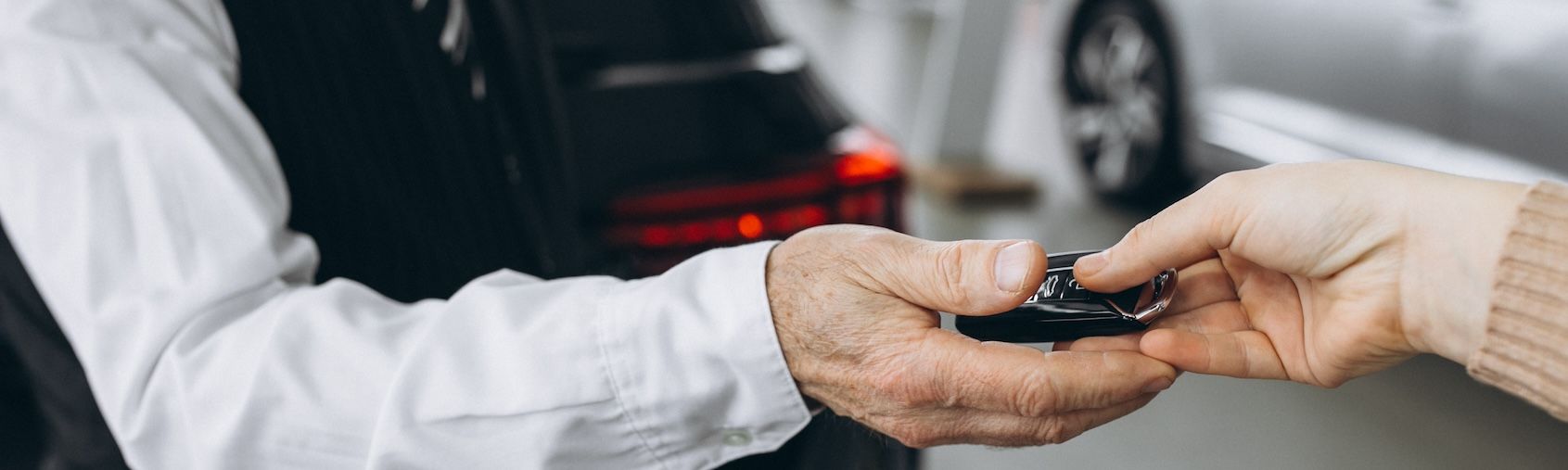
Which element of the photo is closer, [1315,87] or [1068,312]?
[1068,312]

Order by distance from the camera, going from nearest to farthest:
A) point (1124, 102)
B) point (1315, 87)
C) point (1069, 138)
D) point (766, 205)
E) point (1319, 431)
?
point (766, 205), point (1319, 431), point (1315, 87), point (1124, 102), point (1069, 138)

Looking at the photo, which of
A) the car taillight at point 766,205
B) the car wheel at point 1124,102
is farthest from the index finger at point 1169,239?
the car wheel at point 1124,102

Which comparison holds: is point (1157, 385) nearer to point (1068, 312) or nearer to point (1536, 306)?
point (1068, 312)

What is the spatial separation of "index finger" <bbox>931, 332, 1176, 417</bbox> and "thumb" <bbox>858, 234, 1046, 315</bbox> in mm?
30

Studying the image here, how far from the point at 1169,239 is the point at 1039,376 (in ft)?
0.48

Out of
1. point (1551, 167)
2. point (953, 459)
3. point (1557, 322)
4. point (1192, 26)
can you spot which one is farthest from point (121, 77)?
point (1192, 26)

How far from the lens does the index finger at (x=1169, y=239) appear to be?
83cm

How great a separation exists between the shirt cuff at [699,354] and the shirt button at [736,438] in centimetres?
1

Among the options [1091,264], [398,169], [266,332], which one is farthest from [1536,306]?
[398,169]

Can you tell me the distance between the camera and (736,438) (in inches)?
35.9

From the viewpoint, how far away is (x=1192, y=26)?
360cm

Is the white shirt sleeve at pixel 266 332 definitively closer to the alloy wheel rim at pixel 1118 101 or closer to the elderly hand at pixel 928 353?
the elderly hand at pixel 928 353

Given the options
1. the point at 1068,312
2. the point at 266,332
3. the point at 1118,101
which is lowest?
the point at 1118,101

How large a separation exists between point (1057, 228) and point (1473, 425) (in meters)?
1.72
